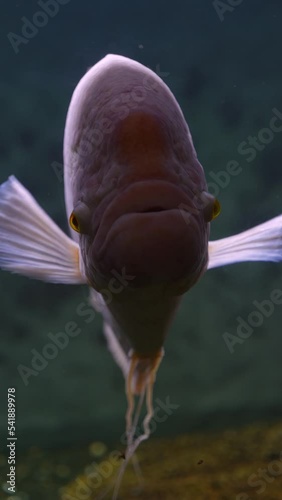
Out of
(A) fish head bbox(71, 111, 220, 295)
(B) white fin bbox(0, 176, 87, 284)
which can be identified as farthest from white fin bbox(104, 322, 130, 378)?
(A) fish head bbox(71, 111, 220, 295)

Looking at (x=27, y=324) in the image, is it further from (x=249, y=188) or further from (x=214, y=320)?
(x=249, y=188)

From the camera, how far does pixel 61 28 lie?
4.80 m

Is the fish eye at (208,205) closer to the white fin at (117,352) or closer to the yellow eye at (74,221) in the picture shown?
the yellow eye at (74,221)

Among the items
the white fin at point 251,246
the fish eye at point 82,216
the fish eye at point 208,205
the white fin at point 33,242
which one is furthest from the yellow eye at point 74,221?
the white fin at point 251,246

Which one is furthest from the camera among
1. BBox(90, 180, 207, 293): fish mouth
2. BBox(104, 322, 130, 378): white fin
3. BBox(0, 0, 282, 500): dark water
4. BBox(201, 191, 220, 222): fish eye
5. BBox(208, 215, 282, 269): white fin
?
BBox(0, 0, 282, 500): dark water

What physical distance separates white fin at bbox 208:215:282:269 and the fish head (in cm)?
60

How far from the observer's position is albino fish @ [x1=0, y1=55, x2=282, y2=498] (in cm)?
148

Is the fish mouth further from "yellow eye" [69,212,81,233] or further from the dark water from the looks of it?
the dark water

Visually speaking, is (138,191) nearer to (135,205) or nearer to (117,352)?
(135,205)

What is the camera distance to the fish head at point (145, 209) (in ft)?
4.79

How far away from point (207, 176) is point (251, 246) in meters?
2.58

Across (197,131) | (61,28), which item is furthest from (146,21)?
(197,131)

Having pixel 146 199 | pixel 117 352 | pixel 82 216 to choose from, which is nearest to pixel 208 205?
pixel 146 199

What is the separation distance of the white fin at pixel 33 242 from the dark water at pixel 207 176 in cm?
234
